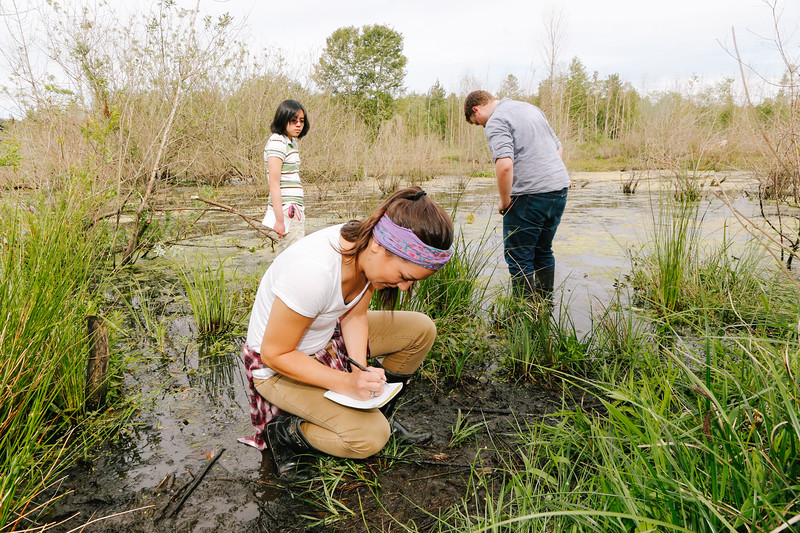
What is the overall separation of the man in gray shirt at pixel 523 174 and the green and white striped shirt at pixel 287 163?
4.63 ft

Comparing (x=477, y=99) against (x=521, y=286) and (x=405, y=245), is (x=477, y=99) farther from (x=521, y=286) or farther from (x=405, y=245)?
(x=405, y=245)

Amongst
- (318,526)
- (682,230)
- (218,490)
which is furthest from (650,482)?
(682,230)

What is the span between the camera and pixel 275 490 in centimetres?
171

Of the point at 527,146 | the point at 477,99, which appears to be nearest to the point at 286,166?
the point at 477,99

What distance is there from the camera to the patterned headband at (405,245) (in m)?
1.54

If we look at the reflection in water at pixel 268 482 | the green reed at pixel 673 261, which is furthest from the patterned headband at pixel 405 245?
the green reed at pixel 673 261

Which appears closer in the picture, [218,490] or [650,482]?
[650,482]

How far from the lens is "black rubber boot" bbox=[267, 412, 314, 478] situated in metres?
1.77

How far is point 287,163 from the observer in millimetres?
3805

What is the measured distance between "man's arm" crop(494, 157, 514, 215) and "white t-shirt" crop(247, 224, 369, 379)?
1.68 metres

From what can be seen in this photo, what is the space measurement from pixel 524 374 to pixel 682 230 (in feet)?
4.92

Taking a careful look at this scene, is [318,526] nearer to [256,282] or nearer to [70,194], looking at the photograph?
[70,194]

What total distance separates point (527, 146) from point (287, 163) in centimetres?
185

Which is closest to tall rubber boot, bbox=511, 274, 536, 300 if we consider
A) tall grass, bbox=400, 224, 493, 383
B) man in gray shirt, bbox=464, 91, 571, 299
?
man in gray shirt, bbox=464, 91, 571, 299
